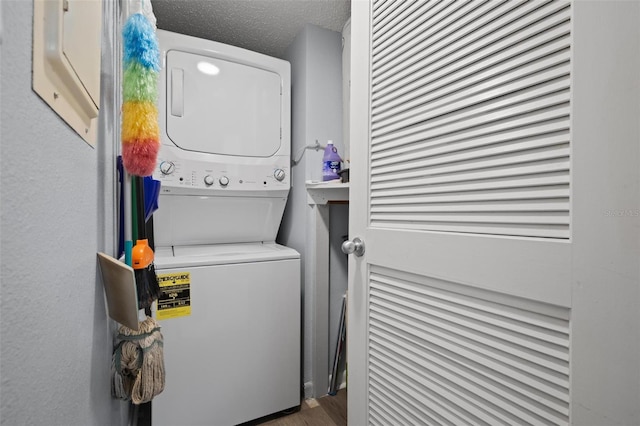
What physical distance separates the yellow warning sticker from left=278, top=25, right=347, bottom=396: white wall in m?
0.72

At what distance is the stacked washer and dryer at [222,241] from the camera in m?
1.40

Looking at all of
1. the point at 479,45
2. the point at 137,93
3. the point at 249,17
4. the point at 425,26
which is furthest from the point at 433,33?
the point at 249,17

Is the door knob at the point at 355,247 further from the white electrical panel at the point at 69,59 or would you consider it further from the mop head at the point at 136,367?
the white electrical panel at the point at 69,59

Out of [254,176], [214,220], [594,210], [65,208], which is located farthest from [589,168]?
[214,220]

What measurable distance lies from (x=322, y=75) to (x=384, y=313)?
5.16ft

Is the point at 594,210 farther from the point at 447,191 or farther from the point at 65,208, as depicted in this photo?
the point at 65,208

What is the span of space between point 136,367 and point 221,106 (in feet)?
4.43

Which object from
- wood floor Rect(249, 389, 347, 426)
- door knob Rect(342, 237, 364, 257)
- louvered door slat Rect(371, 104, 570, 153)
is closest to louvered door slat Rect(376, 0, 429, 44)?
louvered door slat Rect(371, 104, 570, 153)

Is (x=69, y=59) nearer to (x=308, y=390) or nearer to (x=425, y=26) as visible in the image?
(x=425, y=26)

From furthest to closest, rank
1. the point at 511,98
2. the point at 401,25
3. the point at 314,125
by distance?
1. the point at 314,125
2. the point at 401,25
3. the point at 511,98

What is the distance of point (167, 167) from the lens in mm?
1476

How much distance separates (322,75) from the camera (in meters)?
1.88

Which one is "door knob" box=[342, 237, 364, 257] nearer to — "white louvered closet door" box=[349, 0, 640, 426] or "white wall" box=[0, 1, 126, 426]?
"white louvered closet door" box=[349, 0, 640, 426]

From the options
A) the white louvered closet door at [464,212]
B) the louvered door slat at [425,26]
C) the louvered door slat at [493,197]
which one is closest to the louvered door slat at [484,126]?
the white louvered closet door at [464,212]
